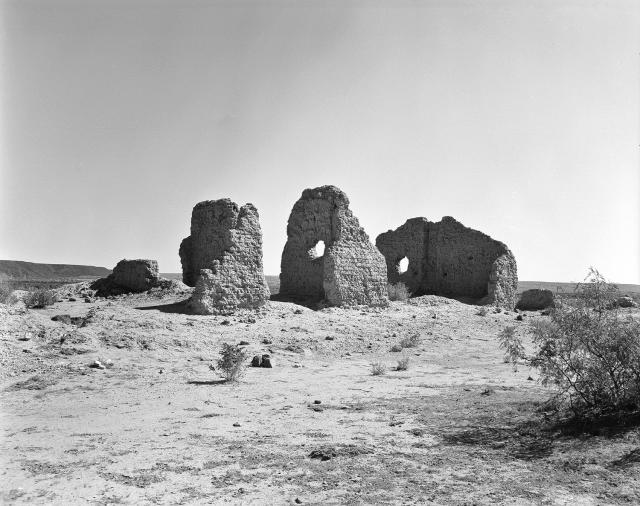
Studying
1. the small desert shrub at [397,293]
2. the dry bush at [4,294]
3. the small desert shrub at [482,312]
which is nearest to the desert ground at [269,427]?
the dry bush at [4,294]

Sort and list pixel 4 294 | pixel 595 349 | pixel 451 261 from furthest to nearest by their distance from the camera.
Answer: pixel 451 261 → pixel 4 294 → pixel 595 349

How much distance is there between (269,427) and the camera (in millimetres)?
6109

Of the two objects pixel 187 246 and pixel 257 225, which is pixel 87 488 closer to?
pixel 257 225

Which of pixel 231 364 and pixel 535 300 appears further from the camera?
pixel 535 300

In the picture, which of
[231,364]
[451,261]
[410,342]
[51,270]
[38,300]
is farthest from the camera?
[51,270]

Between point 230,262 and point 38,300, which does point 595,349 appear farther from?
point 38,300

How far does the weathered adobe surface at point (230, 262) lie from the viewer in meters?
13.1

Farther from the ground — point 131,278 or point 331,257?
point 331,257

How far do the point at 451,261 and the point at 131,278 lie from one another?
1230cm

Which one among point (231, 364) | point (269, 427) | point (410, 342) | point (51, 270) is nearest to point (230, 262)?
point (410, 342)

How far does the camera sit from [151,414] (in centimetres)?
658

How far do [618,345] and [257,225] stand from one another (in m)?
10.1

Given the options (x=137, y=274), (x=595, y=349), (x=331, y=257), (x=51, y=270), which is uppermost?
(x=51, y=270)

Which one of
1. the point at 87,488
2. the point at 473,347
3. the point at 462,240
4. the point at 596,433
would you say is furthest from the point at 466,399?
the point at 462,240
